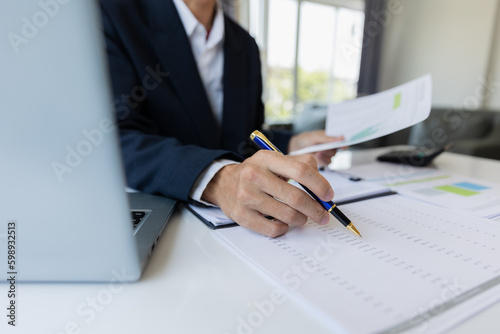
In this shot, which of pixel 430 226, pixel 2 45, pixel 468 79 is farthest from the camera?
pixel 468 79

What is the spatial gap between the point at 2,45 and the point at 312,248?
1.12 feet

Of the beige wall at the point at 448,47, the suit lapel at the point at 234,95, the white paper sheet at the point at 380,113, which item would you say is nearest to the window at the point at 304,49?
the beige wall at the point at 448,47

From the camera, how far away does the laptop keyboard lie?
1.46 ft

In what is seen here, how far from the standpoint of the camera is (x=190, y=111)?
2.85 ft

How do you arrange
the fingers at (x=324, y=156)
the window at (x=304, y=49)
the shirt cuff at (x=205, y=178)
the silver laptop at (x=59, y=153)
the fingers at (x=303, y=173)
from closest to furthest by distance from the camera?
the silver laptop at (x=59, y=153), the fingers at (x=303, y=173), the shirt cuff at (x=205, y=178), the fingers at (x=324, y=156), the window at (x=304, y=49)

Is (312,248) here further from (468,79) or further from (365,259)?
(468,79)

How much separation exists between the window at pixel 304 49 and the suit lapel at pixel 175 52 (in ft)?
9.93

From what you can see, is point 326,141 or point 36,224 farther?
point 326,141

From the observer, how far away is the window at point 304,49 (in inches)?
152

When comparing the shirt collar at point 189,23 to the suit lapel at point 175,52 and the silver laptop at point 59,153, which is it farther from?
the silver laptop at point 59,153

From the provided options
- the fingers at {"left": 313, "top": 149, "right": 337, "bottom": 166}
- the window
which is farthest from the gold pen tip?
Answer: the window

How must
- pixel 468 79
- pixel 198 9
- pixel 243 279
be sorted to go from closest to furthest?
pixel 243 279
pixel 198 9
pixel 468 79

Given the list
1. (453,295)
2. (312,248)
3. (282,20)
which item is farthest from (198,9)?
(282,20)

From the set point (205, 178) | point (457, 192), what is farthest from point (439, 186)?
point (205, 178)
